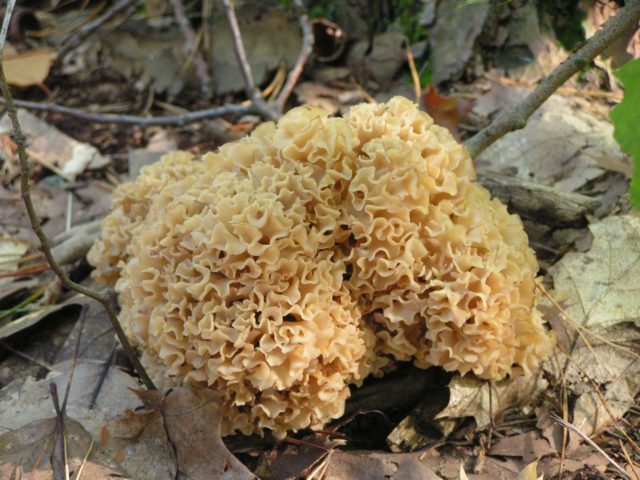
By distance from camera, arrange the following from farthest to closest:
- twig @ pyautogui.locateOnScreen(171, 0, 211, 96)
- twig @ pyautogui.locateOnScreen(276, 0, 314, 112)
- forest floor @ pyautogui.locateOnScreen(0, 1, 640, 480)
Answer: twig @ pyautogui.locateOnScreen(171, 0, 211, 96)
twig @ pyautogui.locateOnScreen(276, 0, 314, 112)
forest floor @ pyautogui.locateOnScreen(0, 1, 640, 480)

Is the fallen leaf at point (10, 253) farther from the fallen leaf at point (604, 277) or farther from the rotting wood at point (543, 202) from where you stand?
the fallen leaf at point (604, 277)

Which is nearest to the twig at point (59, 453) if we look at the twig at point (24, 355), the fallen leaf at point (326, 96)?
the twig at point (24, 355)

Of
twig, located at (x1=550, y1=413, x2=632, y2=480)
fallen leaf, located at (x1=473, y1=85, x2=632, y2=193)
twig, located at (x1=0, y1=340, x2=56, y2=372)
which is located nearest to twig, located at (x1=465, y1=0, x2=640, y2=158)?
fallen leaf, located at (x1=473, y1=85, x2=632, y2=193)

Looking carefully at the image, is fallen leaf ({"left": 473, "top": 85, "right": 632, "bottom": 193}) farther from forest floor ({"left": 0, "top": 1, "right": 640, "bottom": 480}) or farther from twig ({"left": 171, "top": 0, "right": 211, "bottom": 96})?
twig ({"left": 171, "top": 0, "right": 211, "bottom": 96})

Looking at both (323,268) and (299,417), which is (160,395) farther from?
(323,268)

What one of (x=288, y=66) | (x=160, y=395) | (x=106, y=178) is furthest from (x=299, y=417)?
(x=288, y=66)

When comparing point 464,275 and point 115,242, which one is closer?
point 464,275
